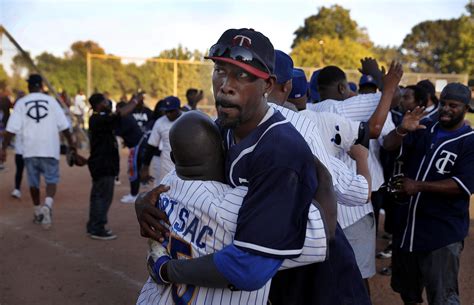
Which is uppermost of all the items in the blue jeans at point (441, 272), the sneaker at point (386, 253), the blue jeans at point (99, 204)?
the blue jeans at point (441, 272)

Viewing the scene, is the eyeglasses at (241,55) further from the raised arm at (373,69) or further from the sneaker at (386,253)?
the sneaker at (386,253)

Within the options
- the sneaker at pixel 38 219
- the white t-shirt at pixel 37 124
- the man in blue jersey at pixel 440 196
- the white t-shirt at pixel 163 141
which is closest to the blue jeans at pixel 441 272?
the man in blue jersey at pixel 440 196

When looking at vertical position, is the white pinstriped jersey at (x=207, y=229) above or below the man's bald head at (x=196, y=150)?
below

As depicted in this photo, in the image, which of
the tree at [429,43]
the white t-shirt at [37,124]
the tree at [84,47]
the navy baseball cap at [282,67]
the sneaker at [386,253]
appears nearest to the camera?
the navy baseball cap at [282,67]

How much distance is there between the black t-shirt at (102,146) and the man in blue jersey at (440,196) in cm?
436

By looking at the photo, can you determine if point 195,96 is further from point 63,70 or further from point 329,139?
point 63,70

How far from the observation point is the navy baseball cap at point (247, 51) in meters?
1.73

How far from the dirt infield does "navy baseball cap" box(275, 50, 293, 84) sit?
320 centimetres

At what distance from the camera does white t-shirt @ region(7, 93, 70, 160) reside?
7.76 metres

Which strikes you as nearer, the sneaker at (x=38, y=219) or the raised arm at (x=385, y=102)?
the raised arm at (x=385, y=102)

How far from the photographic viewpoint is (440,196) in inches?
148

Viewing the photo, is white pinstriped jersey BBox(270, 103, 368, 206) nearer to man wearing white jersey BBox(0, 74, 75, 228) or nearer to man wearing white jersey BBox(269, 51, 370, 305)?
man wearing white jersey BBox(269, 51, 370, 305)

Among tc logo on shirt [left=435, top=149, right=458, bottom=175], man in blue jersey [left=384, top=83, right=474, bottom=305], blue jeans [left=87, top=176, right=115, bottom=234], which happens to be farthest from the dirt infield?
tc logo on shirt [left=435, top=149, right=458, bottom=175]

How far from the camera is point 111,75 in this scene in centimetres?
3328
